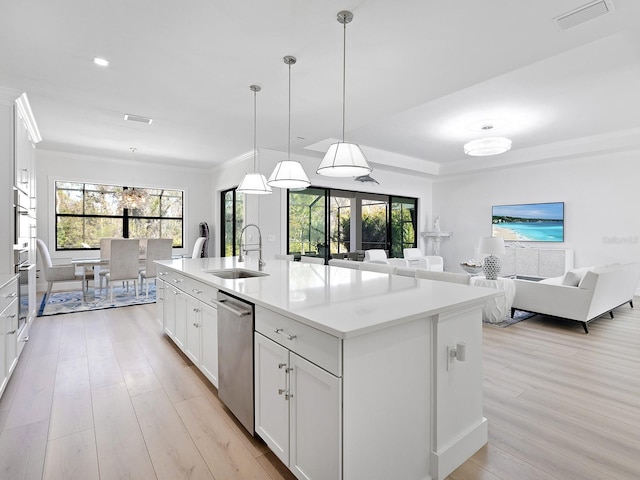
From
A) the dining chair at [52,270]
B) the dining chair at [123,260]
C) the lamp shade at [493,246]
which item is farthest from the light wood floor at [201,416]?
the dining chair at [52,270]

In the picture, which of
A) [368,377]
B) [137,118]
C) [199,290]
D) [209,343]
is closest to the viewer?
[368,377]

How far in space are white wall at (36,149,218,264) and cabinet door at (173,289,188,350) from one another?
14.5 ft

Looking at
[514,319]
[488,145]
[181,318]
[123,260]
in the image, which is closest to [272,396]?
[181,318]

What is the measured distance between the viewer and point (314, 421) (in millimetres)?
1368

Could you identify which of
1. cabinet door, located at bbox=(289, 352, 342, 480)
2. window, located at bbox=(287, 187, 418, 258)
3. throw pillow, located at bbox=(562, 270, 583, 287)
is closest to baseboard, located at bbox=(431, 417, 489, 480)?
cabinet door, located at bbox=(289, 352, 342, 480)

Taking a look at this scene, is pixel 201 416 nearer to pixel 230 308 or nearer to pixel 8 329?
pixel 230 308

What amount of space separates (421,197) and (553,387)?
6.52m

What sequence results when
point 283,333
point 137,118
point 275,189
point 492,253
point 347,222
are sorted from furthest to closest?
1. point 347,222
2. point 275,189
3. point 492,253
4. point 137,118
5. point 283,333

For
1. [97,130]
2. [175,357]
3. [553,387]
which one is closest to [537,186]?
[553,387]

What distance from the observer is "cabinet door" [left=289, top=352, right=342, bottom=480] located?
1.26 m

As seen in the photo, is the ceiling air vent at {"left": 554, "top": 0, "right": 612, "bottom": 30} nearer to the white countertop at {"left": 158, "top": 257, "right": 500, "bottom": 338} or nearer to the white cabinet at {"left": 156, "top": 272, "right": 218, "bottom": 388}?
the white countertop at {"left": 158, "top": 257, "right": 500, "bottom": 338}

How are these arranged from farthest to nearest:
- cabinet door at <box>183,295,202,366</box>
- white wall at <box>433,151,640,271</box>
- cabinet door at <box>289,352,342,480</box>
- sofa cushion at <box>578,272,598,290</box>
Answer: white wall at <box>433,151,640,271</box>
sofa cushion at <box>578,272,598,290</box>
cabinet door at <box>183,295,202,366</box>
cabinet door at <box>289,352,342,480</box>

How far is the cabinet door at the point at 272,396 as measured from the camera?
1.55m

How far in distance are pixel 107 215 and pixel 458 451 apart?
7294 mm
